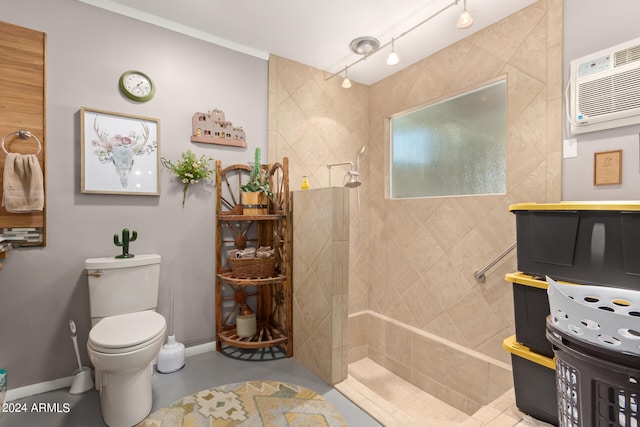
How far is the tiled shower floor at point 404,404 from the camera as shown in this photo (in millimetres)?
1448

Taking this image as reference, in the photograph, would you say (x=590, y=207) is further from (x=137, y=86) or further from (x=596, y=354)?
(x=137, y=86)

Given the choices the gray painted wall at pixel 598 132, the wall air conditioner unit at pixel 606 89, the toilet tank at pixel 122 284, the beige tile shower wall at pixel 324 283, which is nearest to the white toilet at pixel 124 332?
A: the toilet tank at pixel 122 284

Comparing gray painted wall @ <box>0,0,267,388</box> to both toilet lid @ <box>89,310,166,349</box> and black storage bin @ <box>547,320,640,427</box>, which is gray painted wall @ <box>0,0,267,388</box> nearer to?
toilet lid @ <box>89,310,166,349</box>

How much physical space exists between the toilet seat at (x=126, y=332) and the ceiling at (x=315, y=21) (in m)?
1.99

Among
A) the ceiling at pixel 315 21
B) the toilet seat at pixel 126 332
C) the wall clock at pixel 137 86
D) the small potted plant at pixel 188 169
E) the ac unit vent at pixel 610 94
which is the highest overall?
the ceiling at pixel 315 21

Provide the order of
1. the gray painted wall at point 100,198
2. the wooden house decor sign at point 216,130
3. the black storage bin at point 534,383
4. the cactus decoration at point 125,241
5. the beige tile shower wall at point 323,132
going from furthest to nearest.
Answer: the beige tile shower wall at point 323,132
the wooden house decor sign at point 216,130
the cactus decoration at point 125,241
the gray painted wall at point 100,198
the black storage bin at point 534,383

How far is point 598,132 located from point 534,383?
1.38 meters

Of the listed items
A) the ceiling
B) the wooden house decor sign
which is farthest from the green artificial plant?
the ceiling

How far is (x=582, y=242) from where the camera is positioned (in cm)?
121

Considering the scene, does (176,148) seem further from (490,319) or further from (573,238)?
(490,319)

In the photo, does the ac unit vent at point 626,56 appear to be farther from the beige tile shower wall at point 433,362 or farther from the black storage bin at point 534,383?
the beige tile shower wall at point 433,362

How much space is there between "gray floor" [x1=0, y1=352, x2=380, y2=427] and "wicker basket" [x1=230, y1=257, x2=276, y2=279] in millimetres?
637

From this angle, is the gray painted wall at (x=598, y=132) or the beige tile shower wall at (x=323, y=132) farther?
the beige tile shower wall at (x=323, y=132)

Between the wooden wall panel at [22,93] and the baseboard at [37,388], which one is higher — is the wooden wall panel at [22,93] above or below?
above
